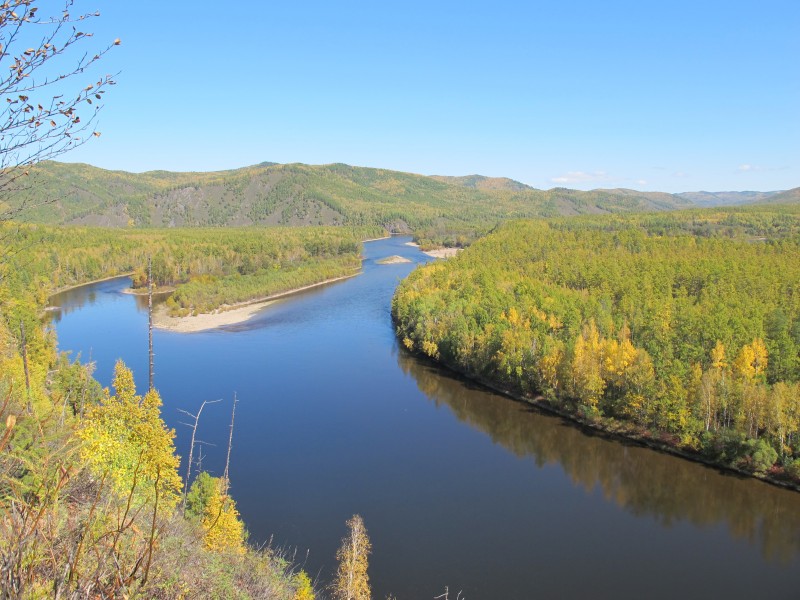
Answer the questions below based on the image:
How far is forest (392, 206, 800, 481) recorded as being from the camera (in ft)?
64.6

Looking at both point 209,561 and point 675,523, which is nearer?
point 209,561

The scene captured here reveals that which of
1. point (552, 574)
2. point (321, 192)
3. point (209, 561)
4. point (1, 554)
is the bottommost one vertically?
point (552, 574)

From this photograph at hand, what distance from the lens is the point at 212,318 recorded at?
4197 centimetres

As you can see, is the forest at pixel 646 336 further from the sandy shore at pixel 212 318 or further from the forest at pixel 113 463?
the forest at pixel 113 463

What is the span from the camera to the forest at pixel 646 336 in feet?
64.6

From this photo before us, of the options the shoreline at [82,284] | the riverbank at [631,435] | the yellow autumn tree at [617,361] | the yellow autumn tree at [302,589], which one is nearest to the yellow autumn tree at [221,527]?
the yellow autumn tree at [302,589]

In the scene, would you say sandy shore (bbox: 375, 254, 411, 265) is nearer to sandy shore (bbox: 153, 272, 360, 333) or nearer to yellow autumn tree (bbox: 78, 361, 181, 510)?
sandy shore (bbox: 153, 272, 360, 333)

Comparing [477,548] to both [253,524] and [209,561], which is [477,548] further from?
[209,561]

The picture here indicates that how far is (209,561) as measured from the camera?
5453mm

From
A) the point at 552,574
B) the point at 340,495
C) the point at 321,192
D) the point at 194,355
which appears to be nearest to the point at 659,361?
the point at 552,574

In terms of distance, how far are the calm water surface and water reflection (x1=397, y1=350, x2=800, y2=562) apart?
0.19ft

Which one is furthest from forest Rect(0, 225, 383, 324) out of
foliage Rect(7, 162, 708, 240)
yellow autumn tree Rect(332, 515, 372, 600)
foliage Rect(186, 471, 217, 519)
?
yellow autumn tree Rect(332, 515, 372, 600)

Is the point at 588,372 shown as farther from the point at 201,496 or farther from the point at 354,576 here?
the point at 201,496

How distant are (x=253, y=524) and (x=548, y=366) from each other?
14.3 metres
